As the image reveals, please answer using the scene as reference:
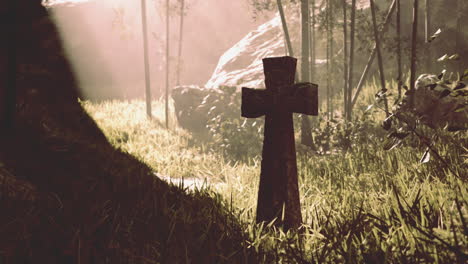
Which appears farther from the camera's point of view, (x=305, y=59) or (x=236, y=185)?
(x=305, y=59)

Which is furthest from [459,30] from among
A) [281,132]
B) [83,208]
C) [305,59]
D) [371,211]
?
[83,208]

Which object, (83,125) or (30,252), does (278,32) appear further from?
(30,252)

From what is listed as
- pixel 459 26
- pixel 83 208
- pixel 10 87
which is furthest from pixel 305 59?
pixel 83 208

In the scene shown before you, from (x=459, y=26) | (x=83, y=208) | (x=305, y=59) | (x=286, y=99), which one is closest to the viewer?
(x=286, y=99)

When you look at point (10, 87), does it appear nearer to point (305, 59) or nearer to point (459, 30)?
point (305, 59)

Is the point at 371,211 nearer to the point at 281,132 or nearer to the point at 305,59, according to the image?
the point at 281,132

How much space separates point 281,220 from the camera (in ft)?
6.37

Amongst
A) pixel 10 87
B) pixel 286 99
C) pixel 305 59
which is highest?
pixel 305 59

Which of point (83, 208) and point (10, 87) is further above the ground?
point (10, 87)

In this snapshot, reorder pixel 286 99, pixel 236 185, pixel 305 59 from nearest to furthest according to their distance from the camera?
pixel 286 99 < pixel 236 185 < pixel 305 59

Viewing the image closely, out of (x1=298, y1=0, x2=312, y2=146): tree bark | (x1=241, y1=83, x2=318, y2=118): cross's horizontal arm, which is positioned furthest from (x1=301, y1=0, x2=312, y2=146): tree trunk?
(x1=241, y1=83, x2=318, y2=118): cross's horizontal arm

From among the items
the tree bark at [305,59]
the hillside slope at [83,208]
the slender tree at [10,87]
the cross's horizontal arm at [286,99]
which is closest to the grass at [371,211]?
the hillside slope at [83,208]

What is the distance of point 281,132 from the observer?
1963 millimetres

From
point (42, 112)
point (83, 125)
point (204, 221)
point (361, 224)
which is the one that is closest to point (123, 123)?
point (83, 125)
